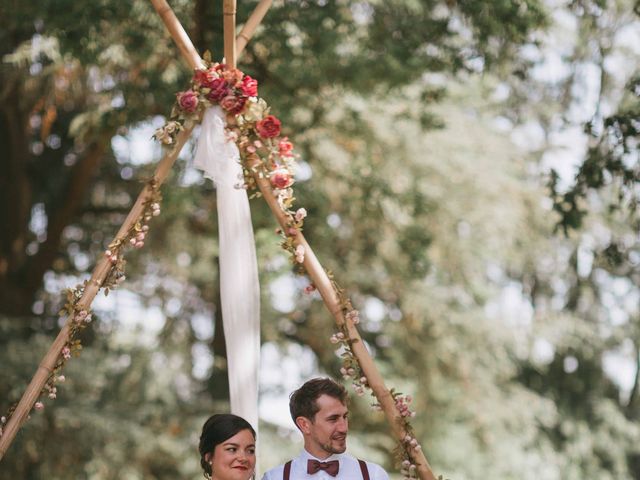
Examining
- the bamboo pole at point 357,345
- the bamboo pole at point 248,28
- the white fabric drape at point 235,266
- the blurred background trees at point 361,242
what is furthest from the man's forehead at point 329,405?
the blurred background trees at point 361,242

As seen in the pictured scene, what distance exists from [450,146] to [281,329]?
2.88 m

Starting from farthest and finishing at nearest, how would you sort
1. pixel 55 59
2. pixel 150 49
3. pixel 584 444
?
1. pixel 584 444
2. pixel 55 59
3. pixel 150 49

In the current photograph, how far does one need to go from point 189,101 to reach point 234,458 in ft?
5.57

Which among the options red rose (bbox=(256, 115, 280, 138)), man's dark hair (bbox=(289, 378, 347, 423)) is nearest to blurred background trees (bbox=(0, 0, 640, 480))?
red rose (bbox=(256, 115, 280, 138))

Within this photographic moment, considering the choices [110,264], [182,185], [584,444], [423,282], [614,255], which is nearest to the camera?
[110,264]

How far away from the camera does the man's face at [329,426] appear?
3340mm

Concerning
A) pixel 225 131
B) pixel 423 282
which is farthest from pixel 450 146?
pixel 225 131

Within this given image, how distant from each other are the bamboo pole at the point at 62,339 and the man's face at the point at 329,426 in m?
1.31

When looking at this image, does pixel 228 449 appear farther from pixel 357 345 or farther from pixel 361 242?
pixel 361 242

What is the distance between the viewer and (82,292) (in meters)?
4.23

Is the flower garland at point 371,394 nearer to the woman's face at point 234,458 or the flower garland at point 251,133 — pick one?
the flower garland at point 251,133

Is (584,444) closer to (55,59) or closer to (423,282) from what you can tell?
(423,282)

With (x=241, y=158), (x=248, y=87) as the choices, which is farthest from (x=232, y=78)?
(x=241, y=158)

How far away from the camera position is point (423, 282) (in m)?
9.94
